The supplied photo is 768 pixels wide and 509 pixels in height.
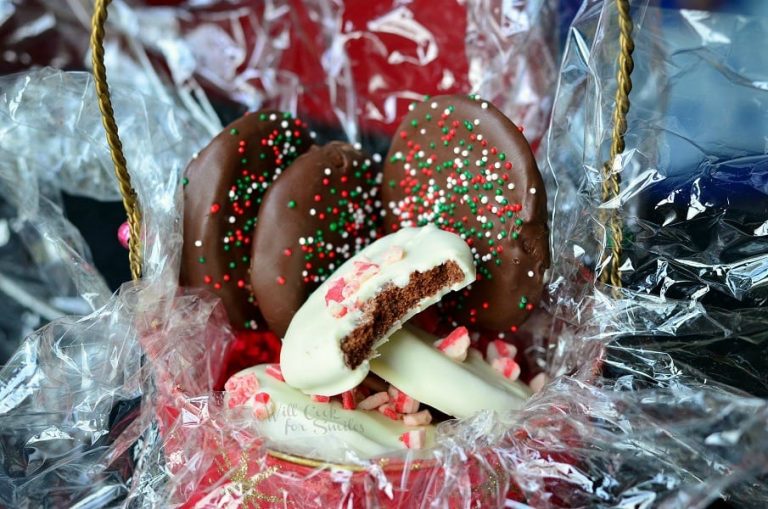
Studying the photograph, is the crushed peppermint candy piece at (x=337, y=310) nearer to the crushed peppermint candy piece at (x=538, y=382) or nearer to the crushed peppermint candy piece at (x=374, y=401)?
the crushed peppermint candy piece at (x=374, y=401)

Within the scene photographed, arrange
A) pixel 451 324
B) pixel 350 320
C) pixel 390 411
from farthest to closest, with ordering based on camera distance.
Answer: pixel 451 324, pixel 390 411, pixel 350 320

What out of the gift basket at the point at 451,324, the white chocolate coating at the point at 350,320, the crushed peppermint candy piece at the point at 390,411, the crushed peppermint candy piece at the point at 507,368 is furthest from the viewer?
the crushed peppermint candy piece at the point at 507,368

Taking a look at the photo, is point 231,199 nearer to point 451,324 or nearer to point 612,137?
point 451,324

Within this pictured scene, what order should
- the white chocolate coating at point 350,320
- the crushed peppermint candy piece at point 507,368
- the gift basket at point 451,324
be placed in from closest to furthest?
the gift basket at point 451,324 < the white chocolate coating at point 350,320 < the crushed peppermint candy piece at point 507,368

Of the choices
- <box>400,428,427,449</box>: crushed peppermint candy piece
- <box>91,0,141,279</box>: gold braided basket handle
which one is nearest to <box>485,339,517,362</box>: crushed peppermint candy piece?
<box>400,428,427,449</box>: crushed peppermint candy piece

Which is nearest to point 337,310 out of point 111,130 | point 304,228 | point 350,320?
point 350,320

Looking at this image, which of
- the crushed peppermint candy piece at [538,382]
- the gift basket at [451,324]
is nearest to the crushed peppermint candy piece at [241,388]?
the gift basket at [451,324]

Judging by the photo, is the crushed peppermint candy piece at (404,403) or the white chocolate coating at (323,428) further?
the crushed peppermint candy piece at (404,403)
